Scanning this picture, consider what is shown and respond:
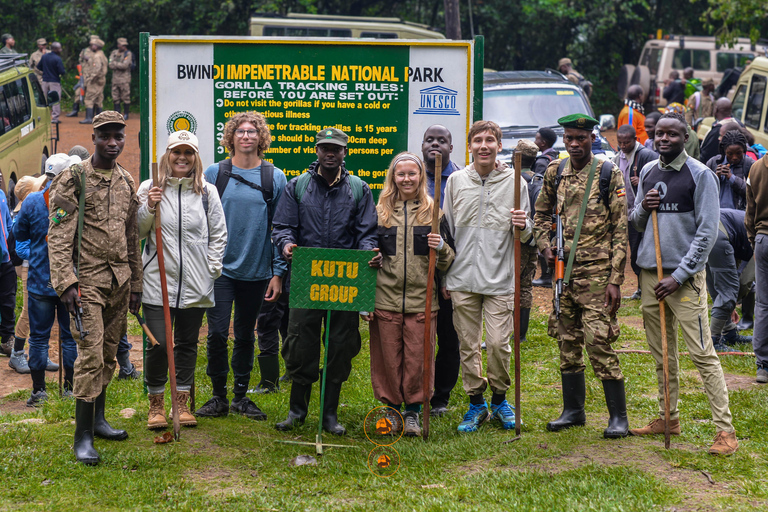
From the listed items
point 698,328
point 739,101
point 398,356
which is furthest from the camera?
point 739,101

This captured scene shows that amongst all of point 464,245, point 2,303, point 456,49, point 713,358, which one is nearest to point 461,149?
point 456,49

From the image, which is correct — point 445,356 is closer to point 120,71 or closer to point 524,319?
point 524,319

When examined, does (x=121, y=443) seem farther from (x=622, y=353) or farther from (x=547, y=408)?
(x=622, y=353)

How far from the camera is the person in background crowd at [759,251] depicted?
7426 millimetres

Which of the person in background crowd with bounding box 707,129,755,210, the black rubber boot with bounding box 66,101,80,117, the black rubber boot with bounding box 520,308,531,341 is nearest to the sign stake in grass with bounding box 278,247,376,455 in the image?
the black rubber boot with bounding box 520,308,531,341

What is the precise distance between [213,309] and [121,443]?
1.12 metres

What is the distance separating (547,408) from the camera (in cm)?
693

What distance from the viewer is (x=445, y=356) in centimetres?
664

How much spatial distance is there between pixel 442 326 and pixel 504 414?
2.55ft

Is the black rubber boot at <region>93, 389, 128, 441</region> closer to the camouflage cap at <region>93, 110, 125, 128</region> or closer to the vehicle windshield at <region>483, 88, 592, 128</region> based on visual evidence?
the camouflage cap at <region>93, 110, 125, 128</region>

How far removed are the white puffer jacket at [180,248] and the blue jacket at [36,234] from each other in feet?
6.17

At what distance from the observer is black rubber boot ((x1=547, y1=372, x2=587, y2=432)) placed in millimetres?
6078

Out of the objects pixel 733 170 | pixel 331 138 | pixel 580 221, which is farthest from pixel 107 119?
pixel 733 170

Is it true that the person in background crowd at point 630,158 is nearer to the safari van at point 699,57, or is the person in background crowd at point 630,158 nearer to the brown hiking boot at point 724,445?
the brown hiking boot at point 724,445
